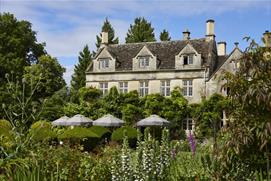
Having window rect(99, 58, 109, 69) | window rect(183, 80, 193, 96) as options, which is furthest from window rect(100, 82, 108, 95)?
window rect(183, 80, 193, 96)

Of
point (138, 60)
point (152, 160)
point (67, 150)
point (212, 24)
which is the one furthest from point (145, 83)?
point (152, 160)

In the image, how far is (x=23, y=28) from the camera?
4456cm

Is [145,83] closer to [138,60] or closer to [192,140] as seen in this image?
[138,60]

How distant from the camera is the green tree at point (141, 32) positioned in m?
52.1

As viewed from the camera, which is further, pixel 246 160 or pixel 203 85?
pixel 203 85

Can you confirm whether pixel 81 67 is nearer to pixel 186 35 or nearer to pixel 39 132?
pixel 186 35

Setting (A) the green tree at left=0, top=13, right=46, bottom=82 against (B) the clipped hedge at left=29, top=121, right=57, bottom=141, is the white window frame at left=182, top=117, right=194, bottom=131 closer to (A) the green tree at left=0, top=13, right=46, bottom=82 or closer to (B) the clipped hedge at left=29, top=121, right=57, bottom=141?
(A) the green tree at left=0, top=13, right=46, bottom=82

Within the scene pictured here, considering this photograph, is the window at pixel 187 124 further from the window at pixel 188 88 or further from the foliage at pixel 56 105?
the foliage at pixel 56 105

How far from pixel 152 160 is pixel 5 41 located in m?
39.4

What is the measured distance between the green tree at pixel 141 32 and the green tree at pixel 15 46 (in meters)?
12.0

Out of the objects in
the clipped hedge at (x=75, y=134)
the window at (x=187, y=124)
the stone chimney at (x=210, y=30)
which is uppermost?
the stone chimney at (x=210, y=30)

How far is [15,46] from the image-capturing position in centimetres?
4244

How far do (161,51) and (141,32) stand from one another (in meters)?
15.4

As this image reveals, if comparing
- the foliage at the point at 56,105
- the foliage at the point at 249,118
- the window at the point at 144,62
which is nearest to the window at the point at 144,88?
the window at the point at 144,62
